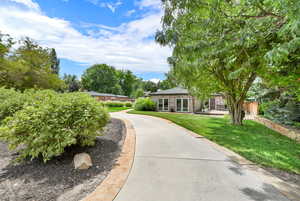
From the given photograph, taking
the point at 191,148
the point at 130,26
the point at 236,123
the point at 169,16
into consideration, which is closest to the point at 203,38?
the point at 169,16

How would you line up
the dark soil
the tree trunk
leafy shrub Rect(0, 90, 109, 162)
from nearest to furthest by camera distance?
the dark soil < leafy shrub Rect(0, 90, 109, 162) < the tree trunk

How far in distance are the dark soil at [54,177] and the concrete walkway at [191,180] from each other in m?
0.70

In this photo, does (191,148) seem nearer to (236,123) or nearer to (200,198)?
(200,198)

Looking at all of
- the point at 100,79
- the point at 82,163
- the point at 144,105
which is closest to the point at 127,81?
the point at 100,79

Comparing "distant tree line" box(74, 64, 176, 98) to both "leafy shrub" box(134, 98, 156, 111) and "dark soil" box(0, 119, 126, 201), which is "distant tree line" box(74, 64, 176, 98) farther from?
"dark soil" box(0, 119, 126, 201)

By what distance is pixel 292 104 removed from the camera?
8.30m

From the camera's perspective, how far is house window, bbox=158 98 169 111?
1921 centimetres

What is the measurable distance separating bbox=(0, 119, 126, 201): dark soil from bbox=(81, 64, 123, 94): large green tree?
50.6 meters

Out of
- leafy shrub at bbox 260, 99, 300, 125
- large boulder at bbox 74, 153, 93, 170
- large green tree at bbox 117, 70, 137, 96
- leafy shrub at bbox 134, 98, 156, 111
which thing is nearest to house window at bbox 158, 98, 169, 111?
leafy shrub at bbox 134, 98, 156, 111

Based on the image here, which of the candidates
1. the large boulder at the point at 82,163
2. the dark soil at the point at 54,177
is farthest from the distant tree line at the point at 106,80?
the large boulder at the point at 82,163

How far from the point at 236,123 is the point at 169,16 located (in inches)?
315

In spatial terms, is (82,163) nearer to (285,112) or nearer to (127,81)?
(285,112)

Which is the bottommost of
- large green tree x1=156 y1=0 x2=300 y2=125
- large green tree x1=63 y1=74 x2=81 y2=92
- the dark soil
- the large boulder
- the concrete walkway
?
the dark soil

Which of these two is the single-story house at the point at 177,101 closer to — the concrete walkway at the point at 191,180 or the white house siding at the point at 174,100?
the white house siding at the point at 174,100
